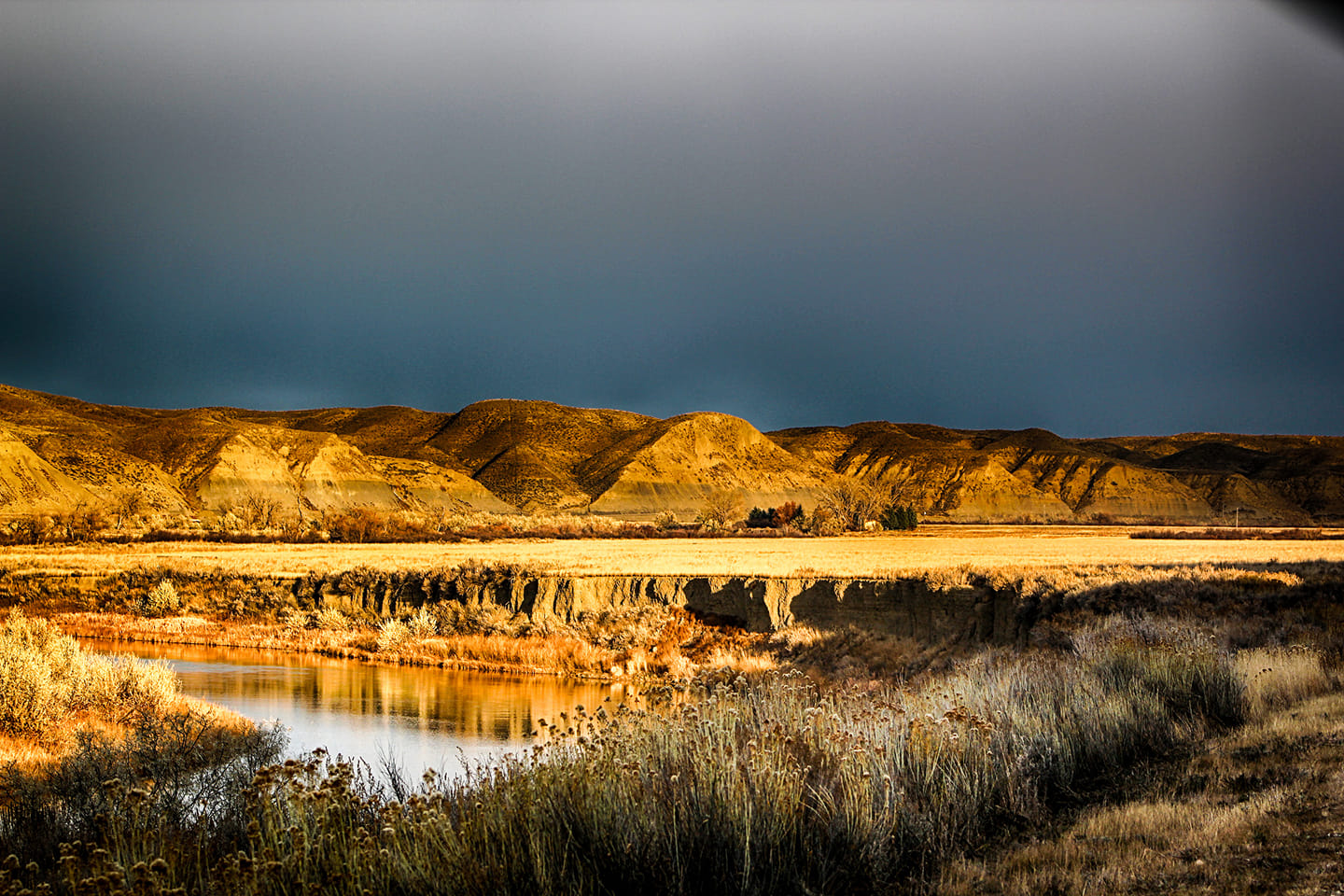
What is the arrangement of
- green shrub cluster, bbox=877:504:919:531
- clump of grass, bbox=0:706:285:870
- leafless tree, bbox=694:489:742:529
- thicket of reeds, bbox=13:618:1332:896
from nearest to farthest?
thicket of reeds, bbox=13:618:1332:896 < clump of grass, bbox=0:706:285:870 < leafless tree, bbox=694:489:742:529 < green shrub cluster, bbox=877:504:919:531

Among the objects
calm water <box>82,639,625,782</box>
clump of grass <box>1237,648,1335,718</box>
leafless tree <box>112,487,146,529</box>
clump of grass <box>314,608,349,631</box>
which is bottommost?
calm water <box>82,639,625,782</box>

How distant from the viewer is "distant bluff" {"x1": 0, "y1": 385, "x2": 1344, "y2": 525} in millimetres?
85500

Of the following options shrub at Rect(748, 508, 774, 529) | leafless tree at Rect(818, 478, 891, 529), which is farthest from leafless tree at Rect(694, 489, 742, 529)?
leafless tree at Rect(818, 478, 891, 529)

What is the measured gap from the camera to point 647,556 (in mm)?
40938

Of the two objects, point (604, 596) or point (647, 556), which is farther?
point (647, 556)

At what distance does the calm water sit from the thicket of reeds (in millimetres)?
6505

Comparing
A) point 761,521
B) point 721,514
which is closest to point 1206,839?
point 761,521

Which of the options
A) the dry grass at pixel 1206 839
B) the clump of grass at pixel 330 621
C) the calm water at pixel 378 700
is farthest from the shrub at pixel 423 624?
the dry grass at pixel 1206 839

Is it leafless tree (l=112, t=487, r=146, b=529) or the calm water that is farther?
leafless tree (l=112, t=487, r=146, b=529)

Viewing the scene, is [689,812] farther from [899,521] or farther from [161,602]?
[899,521]

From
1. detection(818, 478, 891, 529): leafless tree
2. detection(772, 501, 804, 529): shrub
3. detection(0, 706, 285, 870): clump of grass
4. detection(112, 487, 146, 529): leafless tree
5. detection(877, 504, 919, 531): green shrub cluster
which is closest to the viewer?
detection(0, 706, 285, 870): clump of grass

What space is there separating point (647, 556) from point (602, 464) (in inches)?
3300

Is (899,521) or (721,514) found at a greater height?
(721,514)

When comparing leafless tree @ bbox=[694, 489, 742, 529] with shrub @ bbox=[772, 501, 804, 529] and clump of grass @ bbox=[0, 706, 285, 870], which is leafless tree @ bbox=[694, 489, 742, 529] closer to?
shrub @ bbox=[772, 501, 804, 529]
